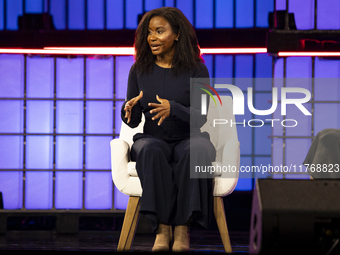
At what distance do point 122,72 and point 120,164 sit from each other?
1.46 metres

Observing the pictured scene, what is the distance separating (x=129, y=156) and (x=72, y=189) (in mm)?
1467

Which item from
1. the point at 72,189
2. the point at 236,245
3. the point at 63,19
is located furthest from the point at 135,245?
the point at 63,19

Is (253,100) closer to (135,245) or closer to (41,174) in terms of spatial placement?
(135,245)

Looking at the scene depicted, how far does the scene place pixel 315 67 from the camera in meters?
3.10

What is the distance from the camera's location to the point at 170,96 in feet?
5.96

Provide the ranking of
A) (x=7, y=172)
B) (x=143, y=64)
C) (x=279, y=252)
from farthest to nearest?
1. (x=7, y=172)
2. (x=143, y=64)
3. (x=279, y=252)

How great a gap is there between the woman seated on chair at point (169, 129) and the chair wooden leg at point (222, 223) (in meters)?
0.11

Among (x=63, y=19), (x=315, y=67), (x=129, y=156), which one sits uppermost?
(x=63, y=19)

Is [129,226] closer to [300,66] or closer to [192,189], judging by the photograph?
[192,189]

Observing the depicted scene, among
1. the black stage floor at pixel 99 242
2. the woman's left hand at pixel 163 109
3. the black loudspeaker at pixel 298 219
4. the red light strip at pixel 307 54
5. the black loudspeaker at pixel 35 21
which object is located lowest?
the black stage floor at pixel 99 242

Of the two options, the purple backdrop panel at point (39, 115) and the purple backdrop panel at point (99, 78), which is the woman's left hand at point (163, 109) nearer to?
the purple backdrop panel at point (99, 78)

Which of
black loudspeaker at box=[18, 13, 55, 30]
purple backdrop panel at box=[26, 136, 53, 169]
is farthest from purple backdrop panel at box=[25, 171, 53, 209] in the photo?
black loudspeaker at box=[18, 13, 55, 30]

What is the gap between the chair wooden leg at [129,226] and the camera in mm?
1714

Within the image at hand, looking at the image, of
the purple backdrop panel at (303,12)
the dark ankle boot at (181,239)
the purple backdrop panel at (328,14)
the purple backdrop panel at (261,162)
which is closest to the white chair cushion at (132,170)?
the dark ankle boot at (181,239)
